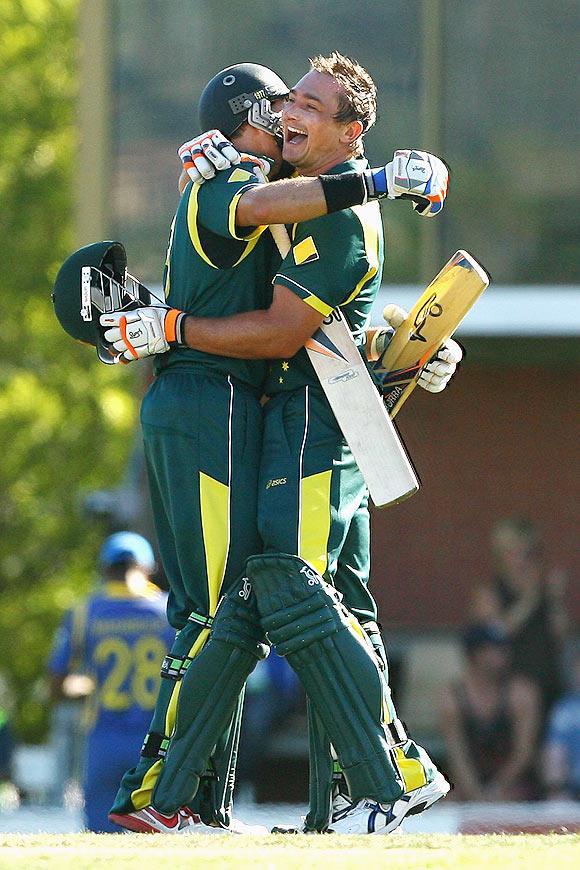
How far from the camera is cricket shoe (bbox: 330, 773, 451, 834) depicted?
15.7 feet

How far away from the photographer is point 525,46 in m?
11.5

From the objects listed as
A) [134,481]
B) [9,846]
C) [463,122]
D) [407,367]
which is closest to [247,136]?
[407,367]

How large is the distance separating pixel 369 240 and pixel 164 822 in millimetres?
1793

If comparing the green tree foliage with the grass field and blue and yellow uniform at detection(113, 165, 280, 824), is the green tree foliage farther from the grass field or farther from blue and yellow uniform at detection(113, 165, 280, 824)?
the grass field

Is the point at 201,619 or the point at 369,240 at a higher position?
the point at 369,240

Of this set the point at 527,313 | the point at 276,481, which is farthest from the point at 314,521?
the point at 527,313

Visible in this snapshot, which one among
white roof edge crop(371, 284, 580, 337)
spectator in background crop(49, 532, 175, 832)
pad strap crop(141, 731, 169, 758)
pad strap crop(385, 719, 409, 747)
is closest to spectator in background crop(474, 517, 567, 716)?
white roof edge crop(371, 284, 580, 337)

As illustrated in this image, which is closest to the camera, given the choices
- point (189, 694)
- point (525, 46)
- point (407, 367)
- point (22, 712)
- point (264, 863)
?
point (264, 863)

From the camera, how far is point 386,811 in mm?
4785

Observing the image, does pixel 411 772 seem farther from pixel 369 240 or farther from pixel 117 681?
pixel 117 681

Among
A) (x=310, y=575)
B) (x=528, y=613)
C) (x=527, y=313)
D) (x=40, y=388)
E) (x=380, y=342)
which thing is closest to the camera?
(x=310, y=575)

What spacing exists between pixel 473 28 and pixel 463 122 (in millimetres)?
632

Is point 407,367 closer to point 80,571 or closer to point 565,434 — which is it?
point 565,434

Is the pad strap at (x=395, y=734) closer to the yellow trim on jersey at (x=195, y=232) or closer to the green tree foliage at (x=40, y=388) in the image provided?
the yellow trim on jersey at (x=195, y=232)
